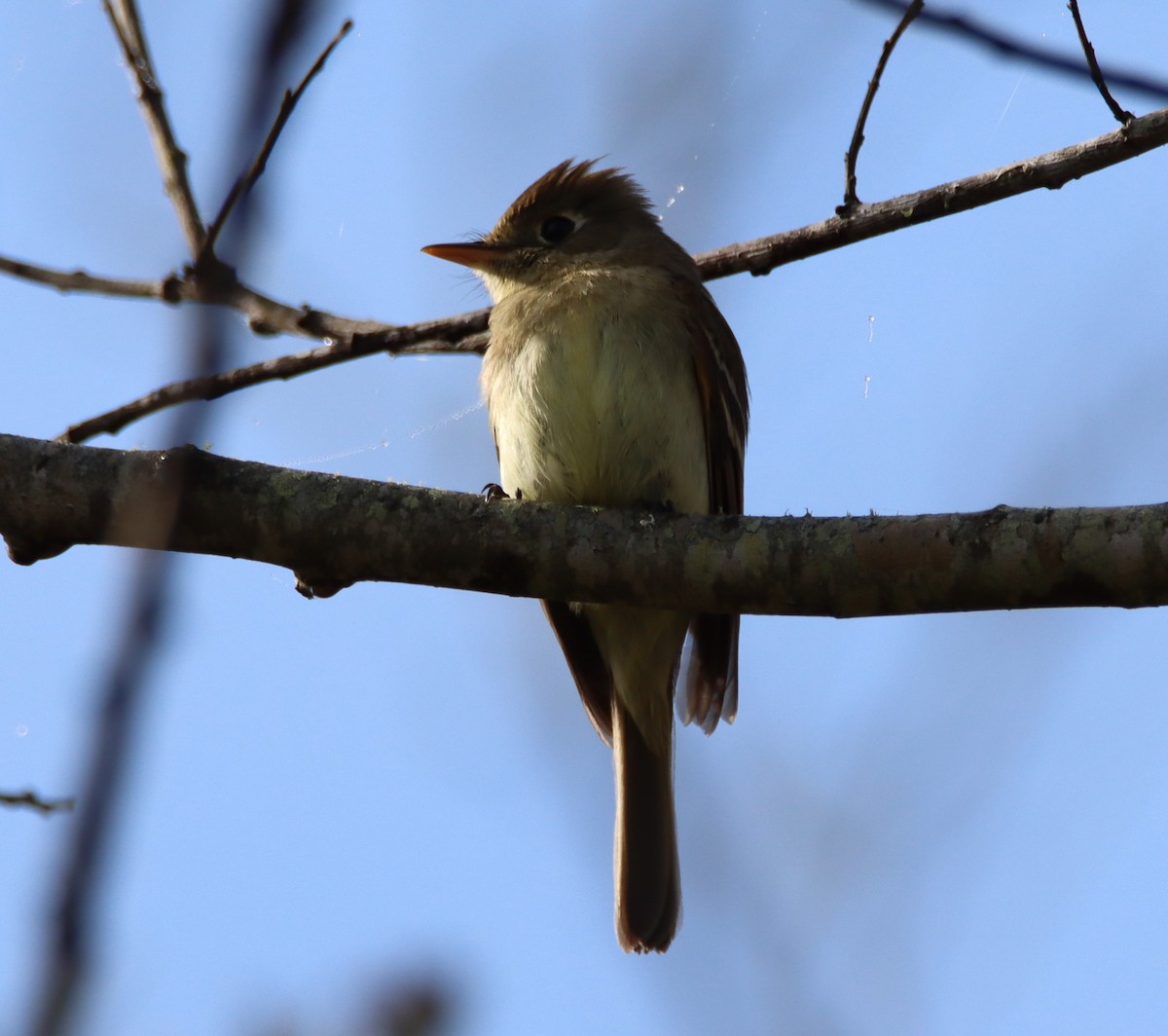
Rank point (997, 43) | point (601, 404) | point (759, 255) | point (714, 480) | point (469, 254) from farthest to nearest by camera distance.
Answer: point (469, 254)
point (714, 480)
point (601, 404)
point (759, 255)
point (997, 43)

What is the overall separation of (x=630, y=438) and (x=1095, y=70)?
1927 mm

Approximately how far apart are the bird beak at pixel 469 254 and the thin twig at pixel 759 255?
542mm

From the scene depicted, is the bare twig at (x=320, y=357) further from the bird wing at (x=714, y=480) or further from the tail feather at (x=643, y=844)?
the tail feather at (x=643, y=844)

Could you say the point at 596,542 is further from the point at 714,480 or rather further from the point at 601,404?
the point at 714,480

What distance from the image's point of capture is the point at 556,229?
20.7 ft

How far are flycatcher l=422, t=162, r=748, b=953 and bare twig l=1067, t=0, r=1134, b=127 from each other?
1.82 metres

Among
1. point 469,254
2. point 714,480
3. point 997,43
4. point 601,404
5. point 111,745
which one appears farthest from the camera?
point 469,254

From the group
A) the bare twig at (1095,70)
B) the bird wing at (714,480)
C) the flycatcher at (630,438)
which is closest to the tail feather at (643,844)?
the flycatcher at (630,438)

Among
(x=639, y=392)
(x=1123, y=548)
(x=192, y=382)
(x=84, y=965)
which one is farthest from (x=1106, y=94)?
(x=84, y=965)

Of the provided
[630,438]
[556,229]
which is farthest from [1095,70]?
[556,229]

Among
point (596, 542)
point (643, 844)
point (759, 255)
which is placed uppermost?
point (759, 255)

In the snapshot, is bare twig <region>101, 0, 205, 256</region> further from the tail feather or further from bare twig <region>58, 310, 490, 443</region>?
the tail feather

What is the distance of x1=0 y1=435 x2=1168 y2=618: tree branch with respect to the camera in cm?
345

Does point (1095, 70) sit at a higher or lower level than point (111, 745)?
higher
